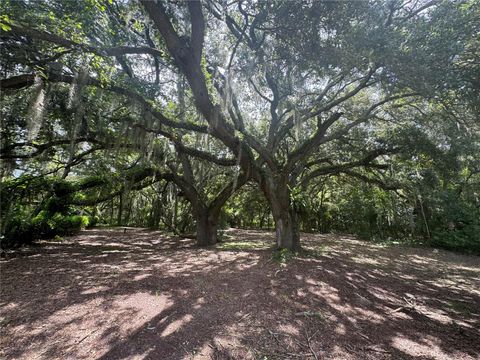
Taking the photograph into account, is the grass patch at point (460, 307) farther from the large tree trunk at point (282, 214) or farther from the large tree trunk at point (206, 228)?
the large tree trunk at point (206, 228)

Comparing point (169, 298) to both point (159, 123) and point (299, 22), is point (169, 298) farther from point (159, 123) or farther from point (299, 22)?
point (299, 22)

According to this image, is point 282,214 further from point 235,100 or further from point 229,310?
point 229,310

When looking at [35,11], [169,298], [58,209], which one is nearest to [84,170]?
[58,209]

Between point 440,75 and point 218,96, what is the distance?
3852mm

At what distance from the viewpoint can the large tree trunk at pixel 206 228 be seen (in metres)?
6.84

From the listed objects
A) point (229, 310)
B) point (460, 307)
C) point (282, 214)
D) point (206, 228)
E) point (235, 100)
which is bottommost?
point (460, 307)

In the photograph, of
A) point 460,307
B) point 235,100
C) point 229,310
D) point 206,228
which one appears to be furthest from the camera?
point 206,228

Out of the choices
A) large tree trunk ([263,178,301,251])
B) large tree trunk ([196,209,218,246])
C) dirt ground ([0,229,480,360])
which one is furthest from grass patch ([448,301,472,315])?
large tree trunk ([196,209,218,246])

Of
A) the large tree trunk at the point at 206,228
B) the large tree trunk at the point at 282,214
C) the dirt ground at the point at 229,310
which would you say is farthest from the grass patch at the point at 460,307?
the large tree trunk at the point at 206,228

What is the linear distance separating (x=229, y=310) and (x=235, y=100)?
14.7ft

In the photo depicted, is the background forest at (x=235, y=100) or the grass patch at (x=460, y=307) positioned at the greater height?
the background forest at (x=235, y=100)

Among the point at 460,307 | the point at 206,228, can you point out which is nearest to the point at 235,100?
the point at 206,228

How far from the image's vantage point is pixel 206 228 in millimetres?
6898

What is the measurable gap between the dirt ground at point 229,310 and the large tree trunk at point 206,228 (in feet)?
6.71
